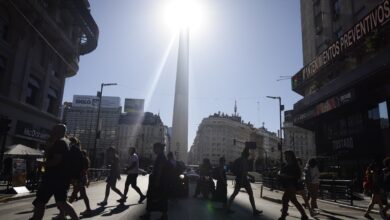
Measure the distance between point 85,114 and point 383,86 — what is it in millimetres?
125569

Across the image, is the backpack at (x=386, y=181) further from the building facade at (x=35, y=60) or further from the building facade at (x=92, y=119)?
the building facade at (x=92, y=119)

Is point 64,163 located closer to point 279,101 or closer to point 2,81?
point 2,81

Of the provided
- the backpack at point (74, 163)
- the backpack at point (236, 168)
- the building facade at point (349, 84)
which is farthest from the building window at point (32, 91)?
the backpack at point (74, 163)

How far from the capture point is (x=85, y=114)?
132m

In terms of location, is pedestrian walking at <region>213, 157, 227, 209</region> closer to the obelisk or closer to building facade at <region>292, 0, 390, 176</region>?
building facade at <region>292, 0, 390, 176</region>

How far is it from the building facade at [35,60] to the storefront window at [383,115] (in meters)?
23.6

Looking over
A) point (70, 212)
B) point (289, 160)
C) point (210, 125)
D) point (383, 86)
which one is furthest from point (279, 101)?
point (210, 125)

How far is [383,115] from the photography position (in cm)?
1966

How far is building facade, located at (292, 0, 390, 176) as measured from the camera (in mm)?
18453

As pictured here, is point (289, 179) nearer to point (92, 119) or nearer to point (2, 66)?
point (2, 66)

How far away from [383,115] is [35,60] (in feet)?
89.2

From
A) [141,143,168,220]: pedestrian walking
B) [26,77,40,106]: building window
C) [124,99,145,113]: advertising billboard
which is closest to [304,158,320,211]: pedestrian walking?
[141,143,168,220]: pedestrian walking

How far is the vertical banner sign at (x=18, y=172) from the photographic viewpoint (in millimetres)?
13789

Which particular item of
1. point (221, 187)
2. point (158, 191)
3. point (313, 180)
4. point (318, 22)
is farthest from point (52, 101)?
point (158, 191)
